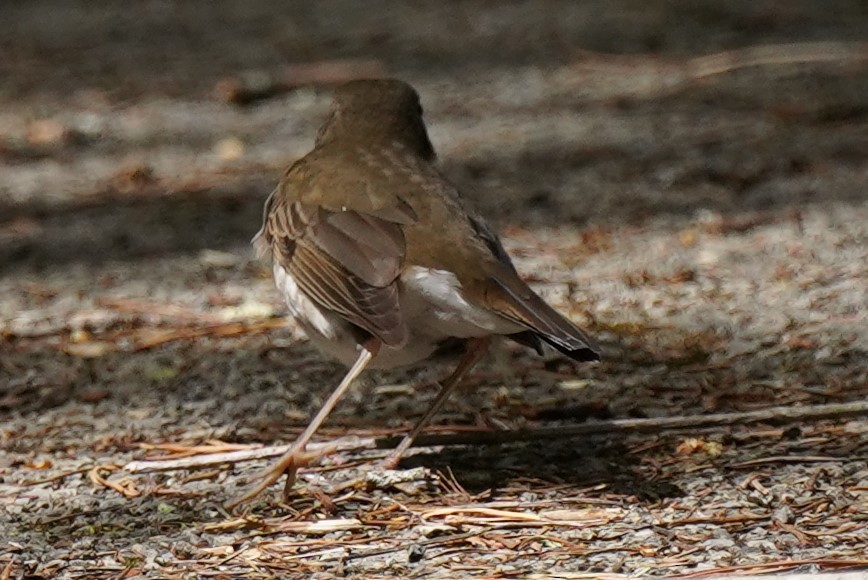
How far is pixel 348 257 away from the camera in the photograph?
152 inches

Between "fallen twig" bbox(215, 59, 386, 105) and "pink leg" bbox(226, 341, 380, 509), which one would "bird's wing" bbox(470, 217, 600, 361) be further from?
"fallen twig" bbox(215, 59, 386, 105)

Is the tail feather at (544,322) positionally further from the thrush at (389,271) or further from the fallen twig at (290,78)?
the fallen twig at (290,78)

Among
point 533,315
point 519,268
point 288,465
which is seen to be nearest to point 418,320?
point 533,315

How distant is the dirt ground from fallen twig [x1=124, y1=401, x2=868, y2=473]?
3 centimetres

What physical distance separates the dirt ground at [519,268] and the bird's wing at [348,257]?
443 mm

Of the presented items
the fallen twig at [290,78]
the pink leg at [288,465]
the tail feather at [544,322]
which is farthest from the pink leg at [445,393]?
the fallen twig at [290,78]

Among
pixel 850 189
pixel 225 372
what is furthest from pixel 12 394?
pixel 850 189

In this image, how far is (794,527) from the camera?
332 centimetres

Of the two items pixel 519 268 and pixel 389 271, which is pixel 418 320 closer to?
pixel 389 271

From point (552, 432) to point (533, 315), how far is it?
1.47ft

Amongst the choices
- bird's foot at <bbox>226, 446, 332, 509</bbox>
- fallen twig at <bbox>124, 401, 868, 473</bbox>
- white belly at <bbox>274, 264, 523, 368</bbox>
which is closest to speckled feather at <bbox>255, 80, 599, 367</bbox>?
white belly at <bbox>274, 264, 523, 368</bbox>

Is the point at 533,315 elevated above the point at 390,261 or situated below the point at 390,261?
below

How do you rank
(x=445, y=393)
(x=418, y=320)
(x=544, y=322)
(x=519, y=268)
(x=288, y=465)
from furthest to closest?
(x=519, y=268), (x=445, y=393), (x=418, y=320), (x=288, y=465), (x=544, y=322)

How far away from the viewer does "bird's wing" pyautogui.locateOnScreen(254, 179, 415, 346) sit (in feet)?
12.1
